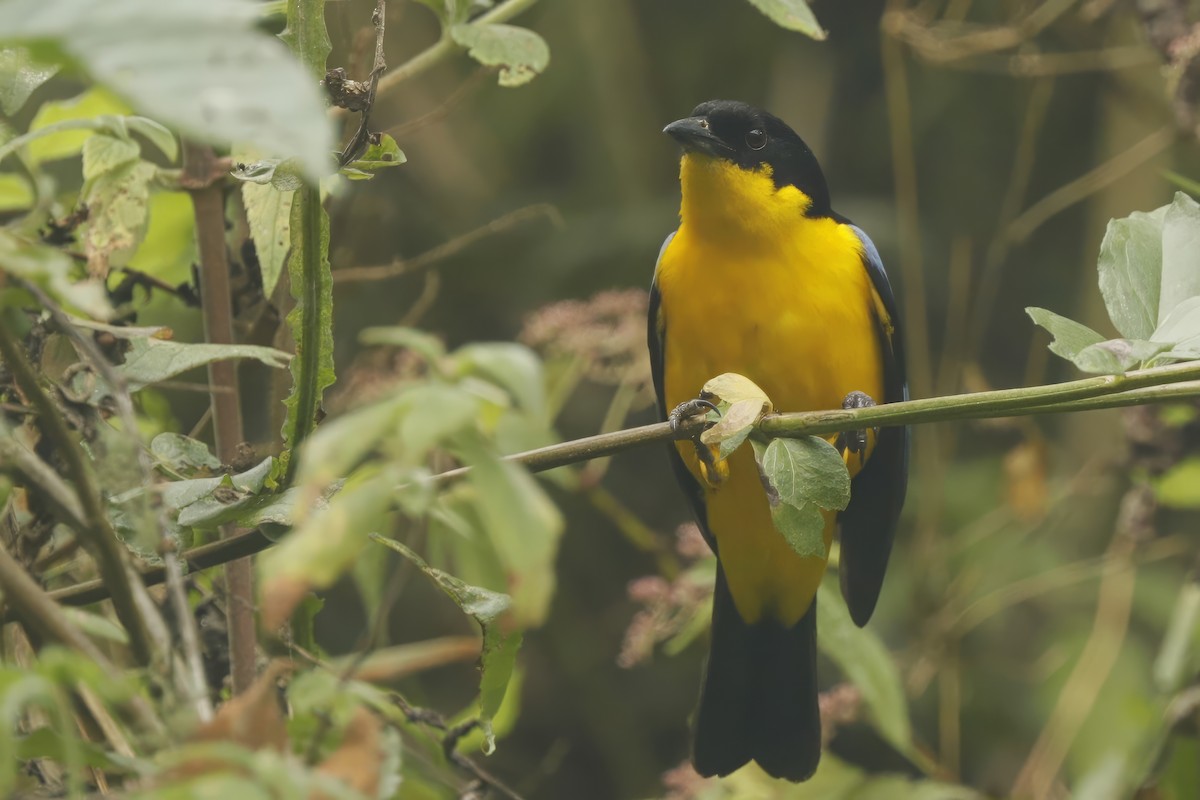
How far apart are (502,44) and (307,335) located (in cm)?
69

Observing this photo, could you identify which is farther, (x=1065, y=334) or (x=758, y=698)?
(x=758, y=698)

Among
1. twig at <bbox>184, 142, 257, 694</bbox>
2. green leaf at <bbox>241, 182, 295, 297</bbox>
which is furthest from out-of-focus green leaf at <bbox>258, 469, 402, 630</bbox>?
green leaf at <bbox>241, 182, 295, 297</bbox>

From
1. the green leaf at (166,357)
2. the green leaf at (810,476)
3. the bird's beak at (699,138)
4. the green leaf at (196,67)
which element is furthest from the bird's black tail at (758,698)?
the green leaf at (196,67)

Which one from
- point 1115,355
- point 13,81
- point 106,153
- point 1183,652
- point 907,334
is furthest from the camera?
point 907,334

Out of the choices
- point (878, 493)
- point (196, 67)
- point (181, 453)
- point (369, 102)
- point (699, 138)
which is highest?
point (196, 67)

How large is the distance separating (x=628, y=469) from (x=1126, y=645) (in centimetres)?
214

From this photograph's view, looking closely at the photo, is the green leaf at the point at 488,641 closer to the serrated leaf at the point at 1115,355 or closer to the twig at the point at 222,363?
the twig at the point at 222,363

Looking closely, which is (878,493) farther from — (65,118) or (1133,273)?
(65,118)

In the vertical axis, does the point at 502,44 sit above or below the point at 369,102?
below

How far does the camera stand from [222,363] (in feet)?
6.57

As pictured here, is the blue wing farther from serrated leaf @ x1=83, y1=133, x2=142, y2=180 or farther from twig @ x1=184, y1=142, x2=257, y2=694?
serrated leaf @ x1=83, y1=133, x2=142, y2=180

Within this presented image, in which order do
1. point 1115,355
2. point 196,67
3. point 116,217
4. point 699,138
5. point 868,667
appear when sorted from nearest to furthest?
point 196,67 < point 1115,355 < point 116,217 < point 868,667 < point 699,138

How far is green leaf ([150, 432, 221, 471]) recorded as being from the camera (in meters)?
1.73

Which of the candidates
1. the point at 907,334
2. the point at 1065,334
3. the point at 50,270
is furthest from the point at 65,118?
the point at 907,334
